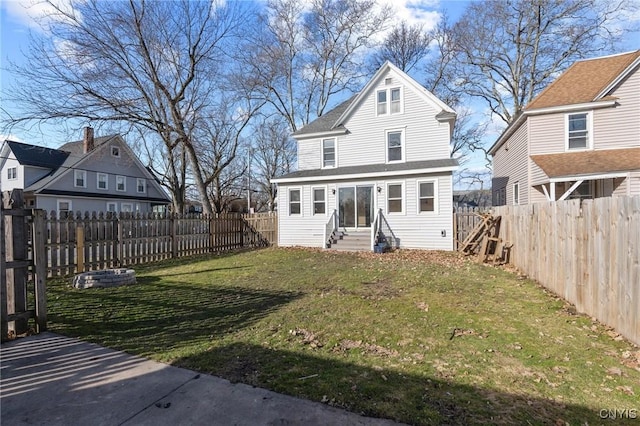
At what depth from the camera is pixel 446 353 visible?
3.75m

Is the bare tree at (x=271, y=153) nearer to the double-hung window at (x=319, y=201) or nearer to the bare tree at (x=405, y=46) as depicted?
the bare tree at (x=405, y=46)

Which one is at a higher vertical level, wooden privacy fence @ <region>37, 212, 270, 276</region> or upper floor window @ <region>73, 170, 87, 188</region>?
upper floor window @ <region>73, 170, 87, 188</region>

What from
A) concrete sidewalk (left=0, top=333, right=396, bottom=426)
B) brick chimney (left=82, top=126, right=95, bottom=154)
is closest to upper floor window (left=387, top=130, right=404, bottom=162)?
concrete sidewalk (left=0, top=333, right=396, bottom=426)

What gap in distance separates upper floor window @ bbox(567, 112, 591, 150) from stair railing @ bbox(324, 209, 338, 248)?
10.9 meters

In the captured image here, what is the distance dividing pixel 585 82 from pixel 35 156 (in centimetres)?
3732

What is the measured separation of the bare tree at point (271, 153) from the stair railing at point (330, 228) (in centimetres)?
2222

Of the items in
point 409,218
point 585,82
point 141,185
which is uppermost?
point 585,82

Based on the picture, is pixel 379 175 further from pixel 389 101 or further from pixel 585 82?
pixel 585 82

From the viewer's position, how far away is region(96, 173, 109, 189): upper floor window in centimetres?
2805

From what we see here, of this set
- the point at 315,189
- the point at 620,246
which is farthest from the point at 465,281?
the point at 315,189

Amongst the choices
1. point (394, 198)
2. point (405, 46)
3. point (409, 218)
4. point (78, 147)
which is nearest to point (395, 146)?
point (394, 198)

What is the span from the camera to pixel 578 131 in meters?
14.1

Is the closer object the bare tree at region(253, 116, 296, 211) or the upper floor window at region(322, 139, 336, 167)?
the upper floor window at region(322, 139, 336, 167)

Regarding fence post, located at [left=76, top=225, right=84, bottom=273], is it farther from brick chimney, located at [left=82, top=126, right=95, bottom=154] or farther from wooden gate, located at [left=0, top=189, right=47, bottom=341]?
brick chimney, located at [left=82, top=126, right=95, bottom=154]
